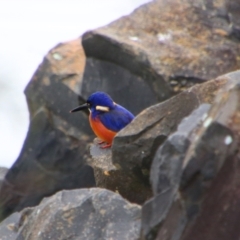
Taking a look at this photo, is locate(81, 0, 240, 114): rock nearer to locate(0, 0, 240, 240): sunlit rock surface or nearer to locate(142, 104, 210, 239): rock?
locate(0, 0, 240, 240): sunlit rock surface

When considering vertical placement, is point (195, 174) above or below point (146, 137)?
above

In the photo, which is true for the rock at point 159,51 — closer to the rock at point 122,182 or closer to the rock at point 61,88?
the rock at point 61,88

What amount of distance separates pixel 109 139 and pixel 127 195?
1.09m

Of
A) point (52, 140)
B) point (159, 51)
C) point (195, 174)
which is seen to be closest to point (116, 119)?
→ point (159, 51)

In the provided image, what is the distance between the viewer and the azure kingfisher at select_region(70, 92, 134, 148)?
268 inches

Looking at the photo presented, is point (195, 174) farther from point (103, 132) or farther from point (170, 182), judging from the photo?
point (103, 132)

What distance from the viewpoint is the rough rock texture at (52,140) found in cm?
945

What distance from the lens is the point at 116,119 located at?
686 cm

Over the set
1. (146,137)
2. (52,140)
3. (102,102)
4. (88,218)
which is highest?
(88,218)

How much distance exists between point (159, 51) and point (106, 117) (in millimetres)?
2009

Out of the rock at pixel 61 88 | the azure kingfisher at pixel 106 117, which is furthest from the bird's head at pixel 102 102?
the rock at pixel 61 88

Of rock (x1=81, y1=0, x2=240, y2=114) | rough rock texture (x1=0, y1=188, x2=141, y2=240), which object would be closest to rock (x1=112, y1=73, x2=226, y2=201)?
rough rock texture (x1=0, y1=188, x2=141, y2=240)

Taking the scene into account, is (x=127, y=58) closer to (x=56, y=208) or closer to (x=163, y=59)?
(x=163, y=59)

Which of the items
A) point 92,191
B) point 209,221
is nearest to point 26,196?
point 92,191
